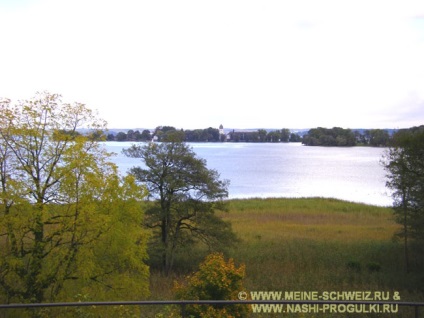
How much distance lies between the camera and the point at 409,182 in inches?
901

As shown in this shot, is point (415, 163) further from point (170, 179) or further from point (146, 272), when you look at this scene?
point (146, 272)

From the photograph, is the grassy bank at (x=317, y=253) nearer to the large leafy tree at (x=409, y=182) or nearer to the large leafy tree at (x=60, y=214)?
the large leafy tree at (x=409, y=182)

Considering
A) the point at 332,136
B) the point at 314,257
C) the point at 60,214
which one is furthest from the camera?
the point at 332,136

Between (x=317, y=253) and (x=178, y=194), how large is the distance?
29.2 ft

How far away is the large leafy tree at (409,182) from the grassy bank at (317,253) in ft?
6.09

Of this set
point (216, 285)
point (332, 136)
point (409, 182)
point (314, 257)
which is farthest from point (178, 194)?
point (332, 136)

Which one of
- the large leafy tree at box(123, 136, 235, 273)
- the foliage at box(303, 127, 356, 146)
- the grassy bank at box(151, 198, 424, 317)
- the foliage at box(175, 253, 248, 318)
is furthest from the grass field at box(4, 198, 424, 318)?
the foliage at box(303, 127, 356, 146)

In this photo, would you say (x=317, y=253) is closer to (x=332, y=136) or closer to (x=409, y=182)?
(x=409, y=182)

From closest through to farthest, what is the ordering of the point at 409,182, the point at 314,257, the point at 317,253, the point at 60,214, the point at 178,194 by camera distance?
1. the point at 60,214
2. the point at 178,194
3. the point at 409,182
4. the point at 314,257
5. the point at 317,253

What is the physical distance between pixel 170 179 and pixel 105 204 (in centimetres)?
736

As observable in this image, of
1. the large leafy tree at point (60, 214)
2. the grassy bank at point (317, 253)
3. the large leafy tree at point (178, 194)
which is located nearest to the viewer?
the large leafy tree at point (60, 214)

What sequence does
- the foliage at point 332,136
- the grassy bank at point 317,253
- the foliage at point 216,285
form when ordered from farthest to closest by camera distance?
1. the foliage at point 332,136
2. the grassy bank at point 317,253
3. the foliage at point 216,285

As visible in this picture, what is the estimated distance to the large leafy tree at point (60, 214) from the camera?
43.6 feet

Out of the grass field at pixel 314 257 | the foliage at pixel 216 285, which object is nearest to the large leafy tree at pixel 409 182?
the grass field at pixel 314 257
